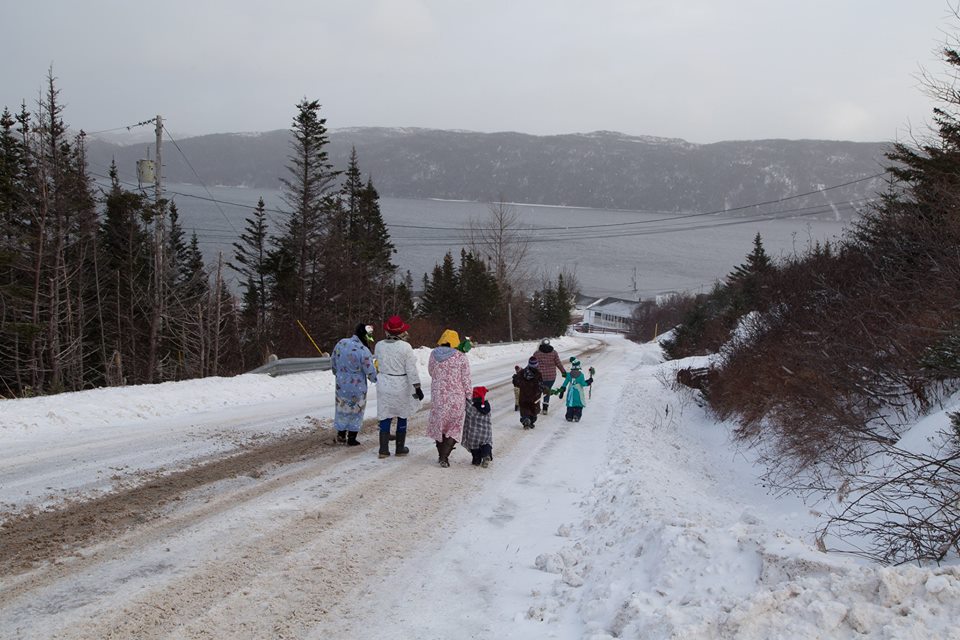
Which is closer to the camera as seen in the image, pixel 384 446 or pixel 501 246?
pixel 384 446

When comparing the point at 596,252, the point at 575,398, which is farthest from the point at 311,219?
the point at 596,252

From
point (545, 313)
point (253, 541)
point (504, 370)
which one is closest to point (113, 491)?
point (253, 541)

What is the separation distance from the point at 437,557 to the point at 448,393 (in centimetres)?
368

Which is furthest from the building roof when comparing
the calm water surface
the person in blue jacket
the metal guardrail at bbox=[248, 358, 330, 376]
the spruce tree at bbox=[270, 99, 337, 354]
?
the person in blue jacket

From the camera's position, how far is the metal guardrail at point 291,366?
16953mm

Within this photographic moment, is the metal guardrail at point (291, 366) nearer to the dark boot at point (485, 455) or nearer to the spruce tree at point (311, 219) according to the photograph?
the dark boot at point (485, 455)

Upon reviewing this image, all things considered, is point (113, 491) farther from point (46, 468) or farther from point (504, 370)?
point (504, 370)

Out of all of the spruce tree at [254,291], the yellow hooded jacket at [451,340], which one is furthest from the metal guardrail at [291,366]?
A: the spruce tree at [254,291]

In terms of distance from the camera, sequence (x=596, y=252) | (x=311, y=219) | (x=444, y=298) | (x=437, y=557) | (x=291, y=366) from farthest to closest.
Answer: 1. (x=596, y=252)
2. (x=444, y=298)
3. (x=311, y=219)
4. (x=291, y=366)
5. (x=437, y=557)

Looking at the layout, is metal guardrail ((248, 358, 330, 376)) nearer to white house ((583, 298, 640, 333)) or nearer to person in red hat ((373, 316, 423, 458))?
person in red hat ((373, 316, 423, 458))

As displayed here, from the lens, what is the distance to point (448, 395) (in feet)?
27.9

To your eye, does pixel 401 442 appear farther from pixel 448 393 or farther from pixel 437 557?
pixel 437 557

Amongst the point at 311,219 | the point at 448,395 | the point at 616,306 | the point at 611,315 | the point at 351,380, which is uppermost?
the point at 311,219

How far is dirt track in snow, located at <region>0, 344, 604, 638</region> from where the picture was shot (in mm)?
3639
